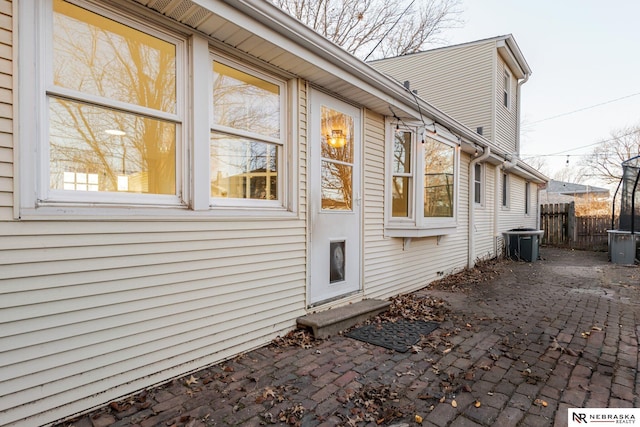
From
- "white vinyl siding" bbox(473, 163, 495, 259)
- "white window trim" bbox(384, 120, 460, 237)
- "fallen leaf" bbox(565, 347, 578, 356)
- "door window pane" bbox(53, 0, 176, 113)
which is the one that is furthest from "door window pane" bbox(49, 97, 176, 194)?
"white vinyl siding" bbox(473, 163, 495, 259)

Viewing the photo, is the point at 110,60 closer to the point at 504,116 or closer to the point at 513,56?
the point at 504,116

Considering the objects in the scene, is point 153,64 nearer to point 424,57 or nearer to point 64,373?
point 64,373

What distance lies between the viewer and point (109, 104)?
7.95 ft

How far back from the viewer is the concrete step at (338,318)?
3559mm

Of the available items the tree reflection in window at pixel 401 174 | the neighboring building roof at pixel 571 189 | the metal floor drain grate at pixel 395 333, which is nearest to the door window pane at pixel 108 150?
the metal floor drain grate at pixel 395 333

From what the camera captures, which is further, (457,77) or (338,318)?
(457,77)

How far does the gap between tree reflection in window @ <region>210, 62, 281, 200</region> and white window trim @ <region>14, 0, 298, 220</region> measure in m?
0.10

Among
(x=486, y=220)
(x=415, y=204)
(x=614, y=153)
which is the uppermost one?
(x=614, y=153)

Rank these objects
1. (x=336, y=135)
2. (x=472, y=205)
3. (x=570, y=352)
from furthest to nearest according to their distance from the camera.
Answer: (x=472, y=205) < (x=336, y=135) < (x=570, y=352)

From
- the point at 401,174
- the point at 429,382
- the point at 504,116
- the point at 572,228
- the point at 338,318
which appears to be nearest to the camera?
Result: the point at 429,382

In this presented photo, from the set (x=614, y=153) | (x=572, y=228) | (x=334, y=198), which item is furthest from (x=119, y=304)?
(x=614, y=153)

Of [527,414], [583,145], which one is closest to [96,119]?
[527,414]

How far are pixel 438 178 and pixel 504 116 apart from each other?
7740 millimetres

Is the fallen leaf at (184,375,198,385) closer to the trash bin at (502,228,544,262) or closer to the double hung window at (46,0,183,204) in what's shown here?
the double hung window at (46,0,183,204)
